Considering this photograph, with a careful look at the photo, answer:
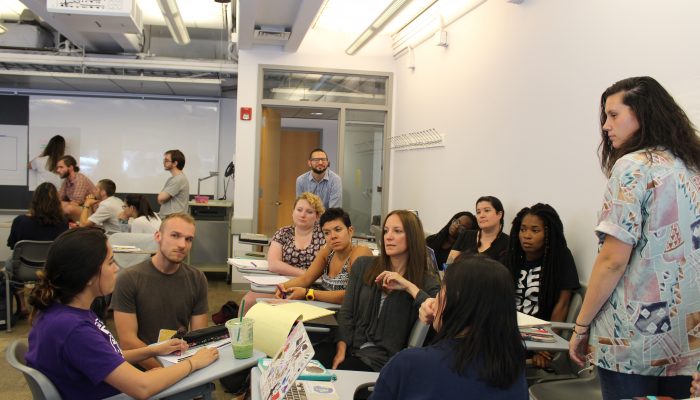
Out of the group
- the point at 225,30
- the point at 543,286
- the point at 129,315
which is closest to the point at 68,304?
the point at 129,315

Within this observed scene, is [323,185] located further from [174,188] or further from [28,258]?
[28,258]

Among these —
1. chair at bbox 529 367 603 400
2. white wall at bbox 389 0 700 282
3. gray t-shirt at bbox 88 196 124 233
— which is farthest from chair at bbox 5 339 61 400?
gray t-shirt at bbox 88 196 124 233

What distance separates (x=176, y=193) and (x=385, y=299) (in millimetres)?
4244

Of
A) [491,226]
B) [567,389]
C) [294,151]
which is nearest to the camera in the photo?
[567,389]

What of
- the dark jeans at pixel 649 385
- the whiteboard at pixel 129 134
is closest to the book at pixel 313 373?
the dark jeans at pixel 649 385

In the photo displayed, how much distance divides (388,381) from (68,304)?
1.08 metres

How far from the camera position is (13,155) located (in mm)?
8078

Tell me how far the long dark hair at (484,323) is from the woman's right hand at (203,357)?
0.93 metres

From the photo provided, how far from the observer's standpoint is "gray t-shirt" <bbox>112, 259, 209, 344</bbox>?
8.10 ft

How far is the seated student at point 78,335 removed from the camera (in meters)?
1.69

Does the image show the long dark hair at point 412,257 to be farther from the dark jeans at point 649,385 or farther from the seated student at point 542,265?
the dark jeans at point 649,385

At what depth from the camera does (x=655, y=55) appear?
2693 millimetres

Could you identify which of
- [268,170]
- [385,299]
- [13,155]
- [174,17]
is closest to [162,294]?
[385,299]

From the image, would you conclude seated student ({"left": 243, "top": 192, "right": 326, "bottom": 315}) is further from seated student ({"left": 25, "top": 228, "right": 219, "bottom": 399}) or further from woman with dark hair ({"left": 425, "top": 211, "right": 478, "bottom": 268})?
seated student ({"left": 25, "top": 228, "right": 219, "bottom": 399})
